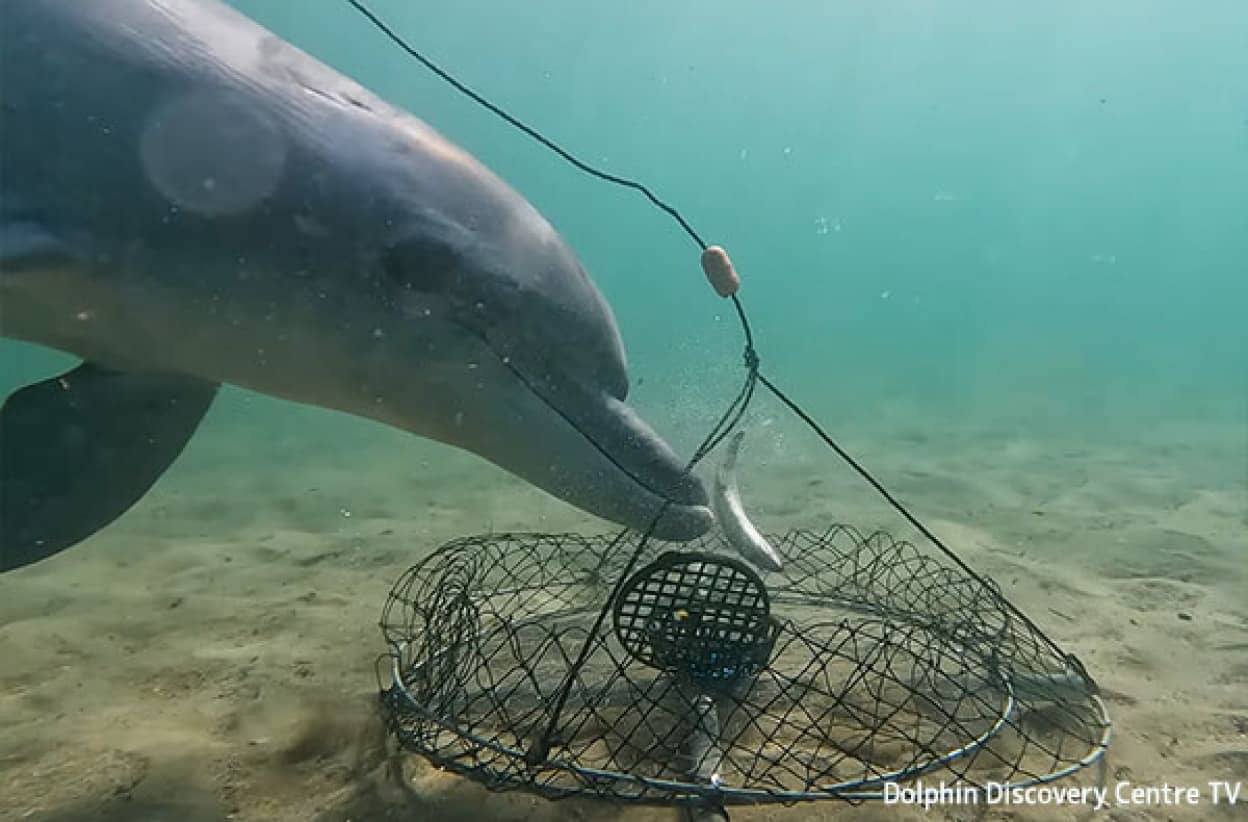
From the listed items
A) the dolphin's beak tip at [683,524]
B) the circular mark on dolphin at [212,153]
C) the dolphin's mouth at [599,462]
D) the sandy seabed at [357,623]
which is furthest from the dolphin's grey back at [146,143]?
the sandy seabed at [357,623]

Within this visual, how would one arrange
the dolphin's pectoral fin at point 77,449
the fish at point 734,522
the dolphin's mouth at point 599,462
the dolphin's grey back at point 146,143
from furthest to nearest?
the fish at point 734,522, the dolphin's pectoral fin at point 77,449, the dolphin's mouth at point 599,462, the dolphin's grey back at point 146,143

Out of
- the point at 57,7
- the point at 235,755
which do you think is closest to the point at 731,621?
the point at 235,755

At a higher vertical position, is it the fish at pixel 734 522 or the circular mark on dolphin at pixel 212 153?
the fish at pixel 734 522

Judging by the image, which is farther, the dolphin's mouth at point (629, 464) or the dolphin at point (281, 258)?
the dolphin's mouth at point (629, 464)

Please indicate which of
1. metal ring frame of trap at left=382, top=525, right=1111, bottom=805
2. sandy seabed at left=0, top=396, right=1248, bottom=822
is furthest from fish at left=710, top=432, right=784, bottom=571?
sandy seabed at left=0, top=396, right=1248, bottom=822

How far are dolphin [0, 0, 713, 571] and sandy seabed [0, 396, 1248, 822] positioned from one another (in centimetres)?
93

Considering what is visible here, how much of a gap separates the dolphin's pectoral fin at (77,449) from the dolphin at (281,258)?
0.02 m

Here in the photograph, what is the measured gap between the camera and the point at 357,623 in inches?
189

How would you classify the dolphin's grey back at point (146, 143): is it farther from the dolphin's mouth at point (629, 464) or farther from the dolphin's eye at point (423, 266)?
the dolphin's mouth at point (629, 464)

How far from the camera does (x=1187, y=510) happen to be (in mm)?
7926

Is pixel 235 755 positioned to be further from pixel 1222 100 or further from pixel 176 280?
pixel 1222 100

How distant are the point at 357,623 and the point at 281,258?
8.35ft

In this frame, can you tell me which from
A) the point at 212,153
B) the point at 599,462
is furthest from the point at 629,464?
the point at 212,153

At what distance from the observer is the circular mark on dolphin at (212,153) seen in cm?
284
